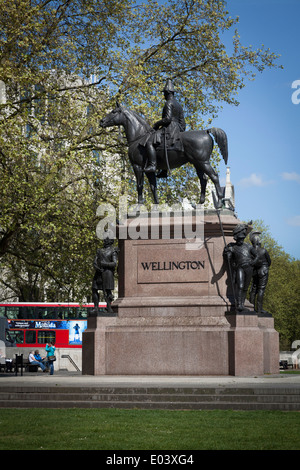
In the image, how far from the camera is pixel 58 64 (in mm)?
29062

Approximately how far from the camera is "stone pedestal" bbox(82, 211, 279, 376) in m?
17.0

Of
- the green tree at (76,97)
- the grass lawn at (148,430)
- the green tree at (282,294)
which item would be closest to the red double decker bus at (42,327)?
the green tree at (76,97)

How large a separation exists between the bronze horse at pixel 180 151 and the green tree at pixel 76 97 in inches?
269

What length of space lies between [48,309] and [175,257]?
25927 mm

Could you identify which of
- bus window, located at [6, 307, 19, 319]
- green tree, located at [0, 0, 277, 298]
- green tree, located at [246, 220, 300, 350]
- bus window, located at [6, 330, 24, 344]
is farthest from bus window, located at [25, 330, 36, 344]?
green tree, located at [246, 220, 300, 350]

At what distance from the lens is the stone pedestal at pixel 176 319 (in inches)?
669

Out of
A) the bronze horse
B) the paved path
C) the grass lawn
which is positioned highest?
the bronze horse

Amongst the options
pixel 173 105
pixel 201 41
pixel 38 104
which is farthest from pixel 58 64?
pixel 173 105

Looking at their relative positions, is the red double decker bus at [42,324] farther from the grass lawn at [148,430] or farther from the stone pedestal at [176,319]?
the grass lawn at [148,430]

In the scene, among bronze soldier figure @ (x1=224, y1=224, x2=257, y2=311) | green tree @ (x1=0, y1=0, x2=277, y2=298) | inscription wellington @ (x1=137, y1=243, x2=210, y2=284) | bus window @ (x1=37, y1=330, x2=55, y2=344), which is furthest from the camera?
bus window @ (x1=37, y1=330, x2=55, y2=344)

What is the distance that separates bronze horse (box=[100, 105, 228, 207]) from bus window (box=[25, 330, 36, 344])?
27.0 meters

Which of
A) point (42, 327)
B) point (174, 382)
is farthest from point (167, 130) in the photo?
point (42, 327)

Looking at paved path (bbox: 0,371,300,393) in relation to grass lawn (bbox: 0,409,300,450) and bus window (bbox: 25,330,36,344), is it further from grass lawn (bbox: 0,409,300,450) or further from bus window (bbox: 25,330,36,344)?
bus window (bbox: 25,330,36,344)
